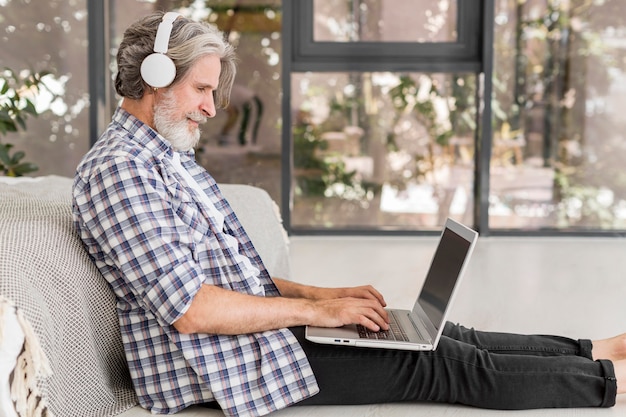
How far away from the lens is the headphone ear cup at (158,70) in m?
1.79

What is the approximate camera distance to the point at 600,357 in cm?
211

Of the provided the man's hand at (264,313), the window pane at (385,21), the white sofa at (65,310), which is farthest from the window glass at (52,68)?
the man's hand at (264,313)

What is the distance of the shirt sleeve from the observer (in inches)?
67.6

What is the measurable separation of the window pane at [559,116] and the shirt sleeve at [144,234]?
355cm

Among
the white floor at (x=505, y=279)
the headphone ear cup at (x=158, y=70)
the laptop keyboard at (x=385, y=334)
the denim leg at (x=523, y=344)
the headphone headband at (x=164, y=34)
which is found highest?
the headphone headband at (x=164, y=34)

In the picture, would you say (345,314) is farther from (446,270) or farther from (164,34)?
(164,34)

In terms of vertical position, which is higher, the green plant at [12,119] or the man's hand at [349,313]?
the green plant at [12,119]

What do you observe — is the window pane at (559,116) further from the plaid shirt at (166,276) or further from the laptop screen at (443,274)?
the plaid shirt at (166,276)

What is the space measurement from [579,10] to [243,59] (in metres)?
1.87

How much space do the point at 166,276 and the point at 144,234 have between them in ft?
0.30

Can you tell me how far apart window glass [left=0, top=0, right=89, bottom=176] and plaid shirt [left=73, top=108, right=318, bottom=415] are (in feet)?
11.1

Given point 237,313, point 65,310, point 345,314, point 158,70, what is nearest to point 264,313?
point 237,313

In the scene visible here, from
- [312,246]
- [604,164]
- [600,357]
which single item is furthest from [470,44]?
[600,357]

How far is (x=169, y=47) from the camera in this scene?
1.82 m
